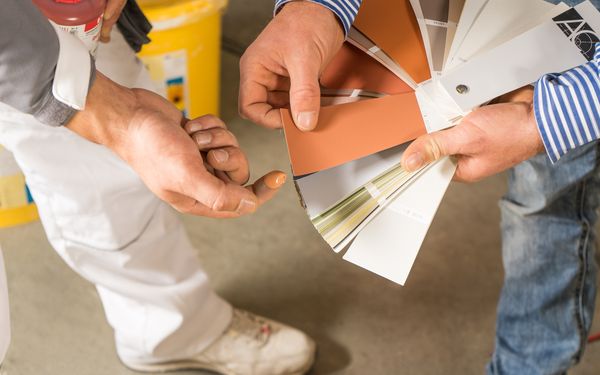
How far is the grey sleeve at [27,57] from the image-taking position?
0.78m

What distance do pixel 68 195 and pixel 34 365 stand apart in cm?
51

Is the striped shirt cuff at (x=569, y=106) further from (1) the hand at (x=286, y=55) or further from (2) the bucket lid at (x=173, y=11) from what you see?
(2) the bucket lid at (x=173, y=11)

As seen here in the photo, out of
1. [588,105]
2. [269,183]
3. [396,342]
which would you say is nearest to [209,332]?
[396,342]

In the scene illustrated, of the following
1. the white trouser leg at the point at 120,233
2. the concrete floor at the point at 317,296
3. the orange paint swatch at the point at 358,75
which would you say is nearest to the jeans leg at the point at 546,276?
the concrete floor at the point at 317,296

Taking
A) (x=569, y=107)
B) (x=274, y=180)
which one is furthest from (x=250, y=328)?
(x=569, y=107)

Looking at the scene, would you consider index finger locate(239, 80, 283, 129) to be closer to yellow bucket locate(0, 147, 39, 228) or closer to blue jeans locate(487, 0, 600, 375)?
blue jeans locate(487, 0, 600, 375)

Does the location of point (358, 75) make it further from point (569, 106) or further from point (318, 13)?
point (569, 106)

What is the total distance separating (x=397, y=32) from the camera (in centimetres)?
108

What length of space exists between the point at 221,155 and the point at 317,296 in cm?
78

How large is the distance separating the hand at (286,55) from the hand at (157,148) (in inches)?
4.3

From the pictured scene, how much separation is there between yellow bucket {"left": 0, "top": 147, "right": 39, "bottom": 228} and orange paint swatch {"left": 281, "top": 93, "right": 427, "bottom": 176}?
0.85 metres

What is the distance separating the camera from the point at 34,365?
1459mm

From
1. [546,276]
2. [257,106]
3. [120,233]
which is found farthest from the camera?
[546,276]

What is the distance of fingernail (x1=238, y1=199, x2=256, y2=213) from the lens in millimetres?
944
